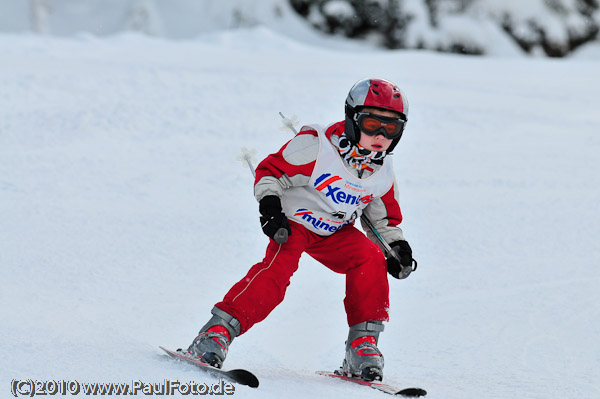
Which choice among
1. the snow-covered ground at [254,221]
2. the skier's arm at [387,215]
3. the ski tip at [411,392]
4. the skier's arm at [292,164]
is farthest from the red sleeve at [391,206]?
the ski tip at [411,392]

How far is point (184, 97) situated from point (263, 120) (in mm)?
1040

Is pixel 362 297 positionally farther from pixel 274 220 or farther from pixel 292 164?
pixel 292 164

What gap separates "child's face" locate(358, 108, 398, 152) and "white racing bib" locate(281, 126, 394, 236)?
14cm

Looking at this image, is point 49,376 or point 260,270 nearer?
point 49,376

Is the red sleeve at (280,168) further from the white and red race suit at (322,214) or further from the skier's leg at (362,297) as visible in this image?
the skier's leg at (362,297)

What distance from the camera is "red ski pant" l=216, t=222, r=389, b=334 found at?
3.25m

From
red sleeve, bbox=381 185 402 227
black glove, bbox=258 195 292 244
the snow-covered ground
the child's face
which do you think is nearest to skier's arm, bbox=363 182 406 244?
red sleeve, bbox=381 185 402 227

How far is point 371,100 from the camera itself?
334 cm

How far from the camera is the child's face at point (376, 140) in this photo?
333 cm

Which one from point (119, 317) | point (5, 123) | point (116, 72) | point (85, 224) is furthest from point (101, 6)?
point (119, 317)

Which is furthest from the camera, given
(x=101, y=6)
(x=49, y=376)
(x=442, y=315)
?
(x=101, y=6)

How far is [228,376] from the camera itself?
2773 mm

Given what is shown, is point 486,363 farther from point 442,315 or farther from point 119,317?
point 119,317

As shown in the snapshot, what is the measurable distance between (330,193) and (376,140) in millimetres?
316
